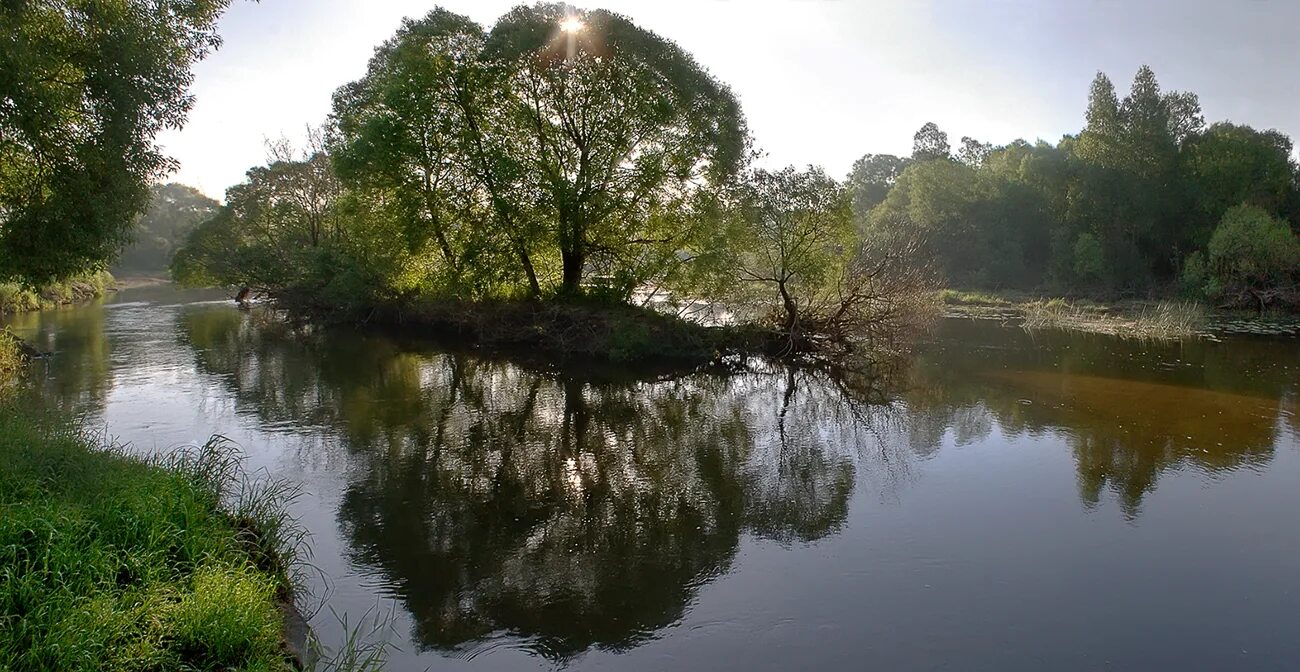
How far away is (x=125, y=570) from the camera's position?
586cm

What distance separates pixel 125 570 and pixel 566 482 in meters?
5.99

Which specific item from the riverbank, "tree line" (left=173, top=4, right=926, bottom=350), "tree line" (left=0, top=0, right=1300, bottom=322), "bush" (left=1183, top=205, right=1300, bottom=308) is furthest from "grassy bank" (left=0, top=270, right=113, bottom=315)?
"bush" (left=1183, top=205, right=1300, bottom=308)

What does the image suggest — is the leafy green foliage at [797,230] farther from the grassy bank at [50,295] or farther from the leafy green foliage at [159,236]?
the leafy green foliage at [159,236]

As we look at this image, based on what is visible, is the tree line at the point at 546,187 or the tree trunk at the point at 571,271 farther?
the tree trunk at the point at 571,271

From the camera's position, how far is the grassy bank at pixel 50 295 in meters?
37.4

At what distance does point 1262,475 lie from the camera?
36.9 feet

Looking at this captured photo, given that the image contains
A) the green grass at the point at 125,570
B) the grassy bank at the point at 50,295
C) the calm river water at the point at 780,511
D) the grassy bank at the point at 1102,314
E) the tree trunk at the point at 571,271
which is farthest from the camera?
the grassy bank at the point at 50,295

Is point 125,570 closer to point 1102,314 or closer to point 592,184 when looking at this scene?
point 592,184

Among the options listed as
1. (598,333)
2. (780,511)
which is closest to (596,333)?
(598,333)

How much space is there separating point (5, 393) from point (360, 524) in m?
11.7

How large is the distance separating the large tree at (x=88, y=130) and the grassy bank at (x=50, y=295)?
19594mm

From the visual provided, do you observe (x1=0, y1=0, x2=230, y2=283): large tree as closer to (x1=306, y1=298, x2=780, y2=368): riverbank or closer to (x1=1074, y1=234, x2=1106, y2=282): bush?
(x1=306, y1=298, x2=780, y2=368): riverbank

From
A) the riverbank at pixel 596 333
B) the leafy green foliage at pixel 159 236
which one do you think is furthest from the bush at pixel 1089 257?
the leafy green foliage at pixel 159 236

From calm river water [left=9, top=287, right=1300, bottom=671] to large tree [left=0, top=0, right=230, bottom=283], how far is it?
3792 mm
